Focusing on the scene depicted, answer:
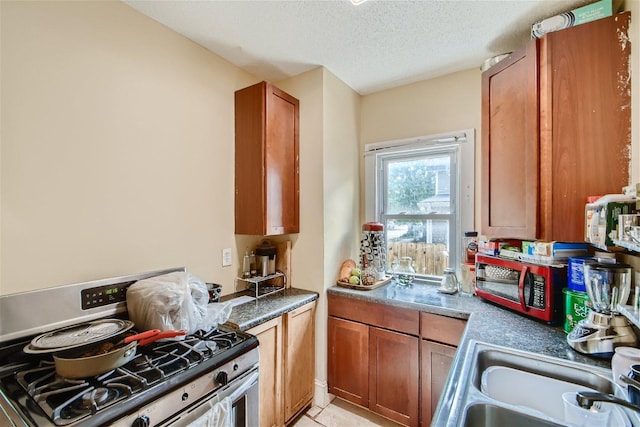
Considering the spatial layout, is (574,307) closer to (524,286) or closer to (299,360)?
(524,286)

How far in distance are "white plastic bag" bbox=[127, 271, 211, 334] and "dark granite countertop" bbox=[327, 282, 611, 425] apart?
3.44ft

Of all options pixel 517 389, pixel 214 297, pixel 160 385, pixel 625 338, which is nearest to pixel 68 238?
pixel 214 297

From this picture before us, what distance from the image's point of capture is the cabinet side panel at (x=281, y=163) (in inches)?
80.4

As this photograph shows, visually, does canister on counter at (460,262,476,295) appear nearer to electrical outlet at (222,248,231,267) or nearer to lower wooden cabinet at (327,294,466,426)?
lower wooden cabinet at (327,294,466,426)

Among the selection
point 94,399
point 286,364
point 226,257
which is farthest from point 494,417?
point 226,257

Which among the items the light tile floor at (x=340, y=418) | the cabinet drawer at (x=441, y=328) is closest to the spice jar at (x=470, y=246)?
the cabinet drawer at (x=441, y=328)

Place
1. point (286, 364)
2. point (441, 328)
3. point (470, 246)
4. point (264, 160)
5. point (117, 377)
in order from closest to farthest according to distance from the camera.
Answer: point (117, 377)
point (441, 328)
point (286, 364)
point (264, 160)
point (470, 246)

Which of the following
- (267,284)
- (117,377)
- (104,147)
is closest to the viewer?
(117,377)

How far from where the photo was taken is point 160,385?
3.25 feet

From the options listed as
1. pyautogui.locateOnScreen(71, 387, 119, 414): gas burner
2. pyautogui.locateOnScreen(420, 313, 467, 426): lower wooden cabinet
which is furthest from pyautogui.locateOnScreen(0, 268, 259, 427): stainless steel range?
pyautogui.locateOnScreen(420, 313, 467, 426): lower wooden cabinet

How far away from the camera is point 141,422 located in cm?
91

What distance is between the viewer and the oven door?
41.8 inches

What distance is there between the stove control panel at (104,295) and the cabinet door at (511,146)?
6.92ft

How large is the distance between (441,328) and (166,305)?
1544 millimetres
